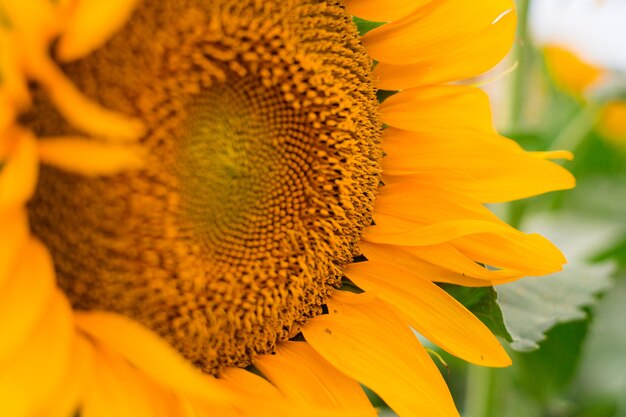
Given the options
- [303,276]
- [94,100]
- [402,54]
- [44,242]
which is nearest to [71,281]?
[44,242]

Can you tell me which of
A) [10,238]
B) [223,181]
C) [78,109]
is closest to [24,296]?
[10,238]

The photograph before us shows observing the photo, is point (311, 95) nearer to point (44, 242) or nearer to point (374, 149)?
point (374, 149)

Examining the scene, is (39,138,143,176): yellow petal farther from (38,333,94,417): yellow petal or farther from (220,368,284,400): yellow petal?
(220,368,284,400): yellow petal

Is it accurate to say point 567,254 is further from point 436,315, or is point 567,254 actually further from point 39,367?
point 39,367

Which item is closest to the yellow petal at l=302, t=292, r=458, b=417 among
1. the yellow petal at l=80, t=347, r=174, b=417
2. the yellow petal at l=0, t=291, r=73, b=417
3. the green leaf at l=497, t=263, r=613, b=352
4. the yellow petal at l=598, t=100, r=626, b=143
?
the green leaf at l=497, t=263, r=613, b=352

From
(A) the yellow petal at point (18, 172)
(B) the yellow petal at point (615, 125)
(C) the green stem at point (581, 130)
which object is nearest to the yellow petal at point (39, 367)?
(A) the yellow petal at point (18, 172)

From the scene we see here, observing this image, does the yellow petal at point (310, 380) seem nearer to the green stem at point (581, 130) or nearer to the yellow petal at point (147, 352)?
the yellow petal at point (147, 352)
